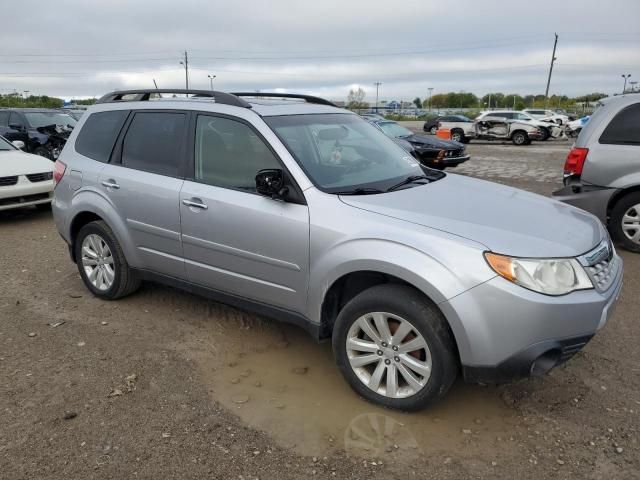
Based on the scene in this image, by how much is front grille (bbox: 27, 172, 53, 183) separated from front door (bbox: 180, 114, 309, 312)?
5.72 metres

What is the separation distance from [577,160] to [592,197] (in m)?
0.47

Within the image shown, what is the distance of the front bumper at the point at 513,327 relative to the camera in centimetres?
270

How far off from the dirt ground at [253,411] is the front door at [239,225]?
544mm

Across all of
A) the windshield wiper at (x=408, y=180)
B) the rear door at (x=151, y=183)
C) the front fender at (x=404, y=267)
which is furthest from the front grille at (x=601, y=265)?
the rear door at (x=151, y=183)

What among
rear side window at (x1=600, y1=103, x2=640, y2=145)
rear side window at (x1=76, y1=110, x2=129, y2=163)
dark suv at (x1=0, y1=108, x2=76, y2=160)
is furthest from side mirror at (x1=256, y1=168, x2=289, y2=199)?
dark suv at (x1=0, y1=108, x2=76, y2=160)

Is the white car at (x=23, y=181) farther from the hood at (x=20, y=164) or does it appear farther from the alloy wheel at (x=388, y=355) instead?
the alloy wheel at (x=388, y=355)

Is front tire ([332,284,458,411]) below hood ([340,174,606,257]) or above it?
below

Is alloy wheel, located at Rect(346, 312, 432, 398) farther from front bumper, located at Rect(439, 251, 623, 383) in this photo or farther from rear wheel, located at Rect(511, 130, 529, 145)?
rear wheel, located at Rect(511, 130, 529, 145)

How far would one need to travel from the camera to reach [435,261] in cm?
283

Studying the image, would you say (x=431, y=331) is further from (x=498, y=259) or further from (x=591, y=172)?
(x=591, y=172)

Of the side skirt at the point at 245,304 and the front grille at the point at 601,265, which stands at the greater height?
the front grille at the point at 601,265

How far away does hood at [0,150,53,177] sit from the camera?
8.30 m

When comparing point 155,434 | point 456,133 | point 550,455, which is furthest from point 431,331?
point 456,133

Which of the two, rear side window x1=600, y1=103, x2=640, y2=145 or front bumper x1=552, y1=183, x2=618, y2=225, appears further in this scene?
front bumper x1=552, y1=183, x2=618, y2=225
